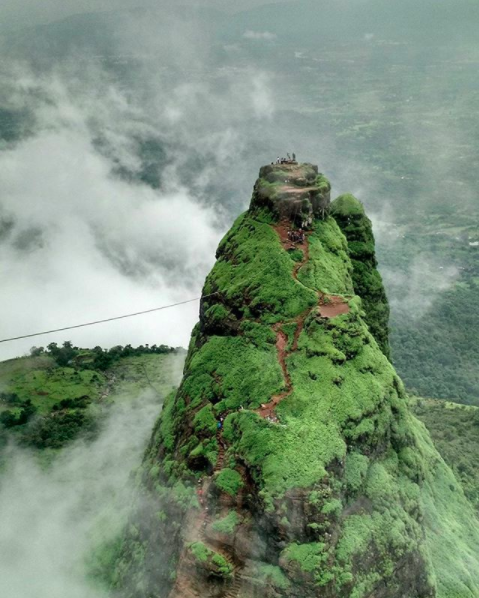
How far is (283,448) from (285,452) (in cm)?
21

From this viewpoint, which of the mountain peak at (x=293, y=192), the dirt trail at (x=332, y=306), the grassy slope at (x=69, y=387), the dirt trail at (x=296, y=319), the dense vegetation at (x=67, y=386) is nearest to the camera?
the dirt trail at (x=296, y=319)

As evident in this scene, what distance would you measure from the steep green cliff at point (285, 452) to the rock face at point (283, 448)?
0.22ft

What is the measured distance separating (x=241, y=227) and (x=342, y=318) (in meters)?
9.28

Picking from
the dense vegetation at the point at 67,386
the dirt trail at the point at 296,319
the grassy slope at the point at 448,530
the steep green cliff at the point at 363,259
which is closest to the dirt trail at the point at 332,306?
the dirt trail at the point at 296,319

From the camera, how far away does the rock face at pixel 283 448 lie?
22.5m

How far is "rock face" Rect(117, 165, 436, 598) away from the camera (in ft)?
73.7

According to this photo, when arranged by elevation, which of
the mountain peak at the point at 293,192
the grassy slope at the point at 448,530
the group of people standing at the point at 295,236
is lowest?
the grassy slope at the point at 448,530

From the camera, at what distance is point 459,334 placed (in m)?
116

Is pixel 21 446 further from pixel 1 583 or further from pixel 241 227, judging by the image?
pixel 241 227

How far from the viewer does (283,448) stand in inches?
925

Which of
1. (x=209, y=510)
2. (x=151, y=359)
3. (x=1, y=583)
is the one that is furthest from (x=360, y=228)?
(x=151, y=359)

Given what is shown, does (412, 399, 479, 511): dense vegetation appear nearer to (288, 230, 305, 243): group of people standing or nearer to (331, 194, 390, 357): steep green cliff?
(331, 194, 390, 357): steep green cliff

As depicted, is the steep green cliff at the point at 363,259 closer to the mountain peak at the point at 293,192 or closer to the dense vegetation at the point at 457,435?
the mountain peak at the point at 293,192

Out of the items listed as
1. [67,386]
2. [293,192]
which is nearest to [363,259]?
[293,192]
